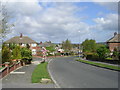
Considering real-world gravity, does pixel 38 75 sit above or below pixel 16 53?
below

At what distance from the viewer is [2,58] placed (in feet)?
77.5

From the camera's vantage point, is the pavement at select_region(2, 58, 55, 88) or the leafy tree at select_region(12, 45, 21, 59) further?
the leafy tree at select_region(12, 45, 21, 59)

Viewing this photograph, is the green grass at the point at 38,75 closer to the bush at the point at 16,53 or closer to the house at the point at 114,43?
the bush at the point at 16,53

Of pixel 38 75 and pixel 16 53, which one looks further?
pixel 16 53

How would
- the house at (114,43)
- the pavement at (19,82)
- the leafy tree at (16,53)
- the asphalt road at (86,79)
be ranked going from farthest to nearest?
the house at (114,43) → the leafy tree at (16,53) → the asphalt road at (86,79) → the pavement at (19,82)

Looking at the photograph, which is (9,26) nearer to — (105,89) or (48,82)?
(48,82)

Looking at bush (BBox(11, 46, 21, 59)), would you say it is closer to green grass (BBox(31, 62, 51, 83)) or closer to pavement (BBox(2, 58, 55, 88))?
green grass (BBox(31, 62, 51, 83))

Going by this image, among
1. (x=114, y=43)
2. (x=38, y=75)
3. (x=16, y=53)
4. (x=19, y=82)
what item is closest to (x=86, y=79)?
Result: (x=38, y=75)

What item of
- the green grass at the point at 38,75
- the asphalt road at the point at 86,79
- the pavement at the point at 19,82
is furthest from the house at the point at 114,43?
the pavement at the point at 19,82

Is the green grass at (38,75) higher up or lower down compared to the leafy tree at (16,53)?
lower down

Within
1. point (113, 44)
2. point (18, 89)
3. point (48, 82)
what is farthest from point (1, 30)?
point (113, 44)

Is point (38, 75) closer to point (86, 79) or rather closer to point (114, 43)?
point (86, 79)

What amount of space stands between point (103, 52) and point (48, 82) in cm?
3067

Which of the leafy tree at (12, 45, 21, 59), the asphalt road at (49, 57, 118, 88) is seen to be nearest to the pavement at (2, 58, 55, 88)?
the asphalt road at (49, 57, 118, 88)
